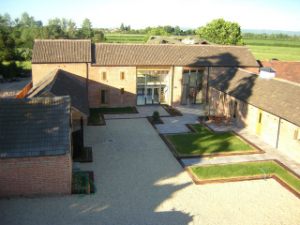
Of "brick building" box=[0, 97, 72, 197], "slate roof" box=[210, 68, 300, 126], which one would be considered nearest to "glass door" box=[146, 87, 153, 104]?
"slate roof" box=[210, 68, 300, 126]

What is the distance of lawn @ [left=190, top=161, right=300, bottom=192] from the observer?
18.3 m

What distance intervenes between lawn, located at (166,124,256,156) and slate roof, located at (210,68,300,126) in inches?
120

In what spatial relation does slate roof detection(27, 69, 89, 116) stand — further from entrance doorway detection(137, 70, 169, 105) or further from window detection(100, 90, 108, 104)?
entrance doorway detection(137, 70, 169, 105)

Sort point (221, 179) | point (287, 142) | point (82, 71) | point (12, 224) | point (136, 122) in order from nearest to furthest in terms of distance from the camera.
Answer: point (12, 224)
point (221, 179)
point (287, 142)
point (136, 122)
point (82, 71)

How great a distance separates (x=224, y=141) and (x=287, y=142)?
14.0 ft

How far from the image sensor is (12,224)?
13.3 m

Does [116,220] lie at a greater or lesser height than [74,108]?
lesser

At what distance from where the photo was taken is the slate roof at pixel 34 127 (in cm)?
1521

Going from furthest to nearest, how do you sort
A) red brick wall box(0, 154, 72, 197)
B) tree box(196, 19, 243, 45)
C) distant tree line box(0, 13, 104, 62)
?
tree box(196, 19, 243, 45)
distant tree line box(0, 13, 104, 62)
red brick wall box(0, 154, 72, 197)

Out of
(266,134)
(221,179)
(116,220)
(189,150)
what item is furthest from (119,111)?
(116,220)

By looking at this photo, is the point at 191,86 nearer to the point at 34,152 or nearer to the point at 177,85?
the point at 177,85

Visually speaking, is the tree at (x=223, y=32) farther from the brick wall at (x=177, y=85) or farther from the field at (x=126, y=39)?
the brick wall at (x=177, y=85)

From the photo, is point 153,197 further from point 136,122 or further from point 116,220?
point 136,122

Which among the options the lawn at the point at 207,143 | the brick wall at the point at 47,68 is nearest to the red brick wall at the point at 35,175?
the lawn at the point at 207,143
